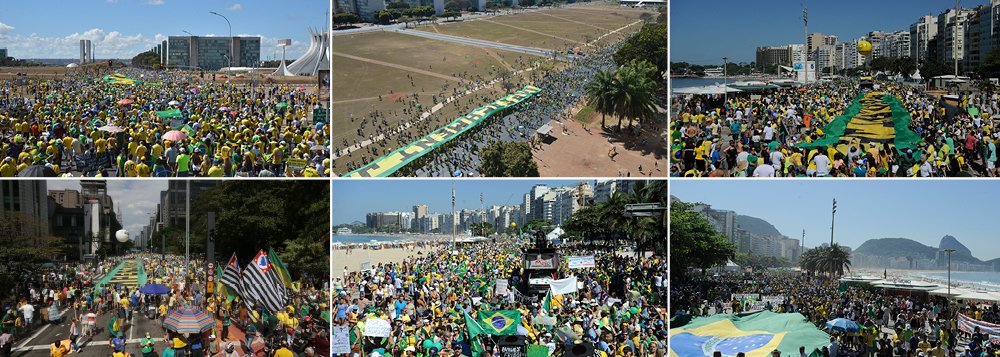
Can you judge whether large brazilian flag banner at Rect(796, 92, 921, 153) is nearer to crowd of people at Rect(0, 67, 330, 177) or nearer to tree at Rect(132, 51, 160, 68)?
crowd of people at Rect(0, 67, 330, 177)

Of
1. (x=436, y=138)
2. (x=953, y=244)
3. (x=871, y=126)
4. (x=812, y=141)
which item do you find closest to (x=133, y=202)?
(x=436, y=138)

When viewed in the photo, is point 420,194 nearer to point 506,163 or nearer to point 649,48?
point 506,163

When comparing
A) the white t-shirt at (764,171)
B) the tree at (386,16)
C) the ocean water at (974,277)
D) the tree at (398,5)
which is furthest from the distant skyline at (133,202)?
the ocean water at (974,277)

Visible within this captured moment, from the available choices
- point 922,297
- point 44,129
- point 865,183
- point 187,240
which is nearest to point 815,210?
point 865,183

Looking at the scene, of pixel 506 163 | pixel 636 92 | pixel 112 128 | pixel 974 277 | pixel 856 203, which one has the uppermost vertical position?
pixel 636 92

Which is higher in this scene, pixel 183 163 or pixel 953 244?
pixel 183 163

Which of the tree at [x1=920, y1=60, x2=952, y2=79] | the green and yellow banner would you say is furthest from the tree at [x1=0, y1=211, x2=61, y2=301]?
the tree at [x1=920, y1=60, x2=952, y2=79]

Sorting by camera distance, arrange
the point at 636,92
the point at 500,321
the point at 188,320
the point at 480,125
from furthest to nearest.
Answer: the point at 636,92
the point at 480,125
the point at 500,321
the point at 188,320
